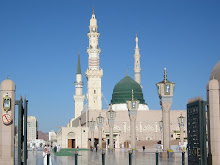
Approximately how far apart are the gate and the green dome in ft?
242

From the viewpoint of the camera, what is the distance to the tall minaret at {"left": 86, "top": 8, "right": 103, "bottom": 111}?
84688 millimetres

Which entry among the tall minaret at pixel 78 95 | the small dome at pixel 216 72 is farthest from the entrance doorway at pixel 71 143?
the small dome at pixel 216 72

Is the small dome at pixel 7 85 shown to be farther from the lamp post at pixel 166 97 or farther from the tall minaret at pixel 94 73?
the tall minaret at pixel 94 73

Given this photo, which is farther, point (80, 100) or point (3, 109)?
point (80, 100)

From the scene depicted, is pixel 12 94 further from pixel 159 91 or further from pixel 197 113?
pixel 159 91

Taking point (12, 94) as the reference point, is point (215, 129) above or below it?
below

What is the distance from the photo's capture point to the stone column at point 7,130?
58.6ft

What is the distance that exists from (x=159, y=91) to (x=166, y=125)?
8.87 feet

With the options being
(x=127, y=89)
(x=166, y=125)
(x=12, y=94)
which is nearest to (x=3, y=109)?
(x=12, y=94)

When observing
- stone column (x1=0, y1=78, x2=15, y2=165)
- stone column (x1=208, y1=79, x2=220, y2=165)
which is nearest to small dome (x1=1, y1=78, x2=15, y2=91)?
stone column (x1=0, y1=78, x2=15, y2=165)

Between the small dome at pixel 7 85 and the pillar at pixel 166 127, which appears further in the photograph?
the pillar at pixel 166 127

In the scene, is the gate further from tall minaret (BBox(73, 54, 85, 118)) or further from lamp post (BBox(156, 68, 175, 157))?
tall minaret (BBox(73, 54, 85, 118))

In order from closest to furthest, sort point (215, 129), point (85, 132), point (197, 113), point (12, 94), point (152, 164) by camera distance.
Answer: point (197, 113)
point (215, 129)
point (12, 94)
point (152, 164)
point (85, 132)

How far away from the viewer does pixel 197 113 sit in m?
14.4
